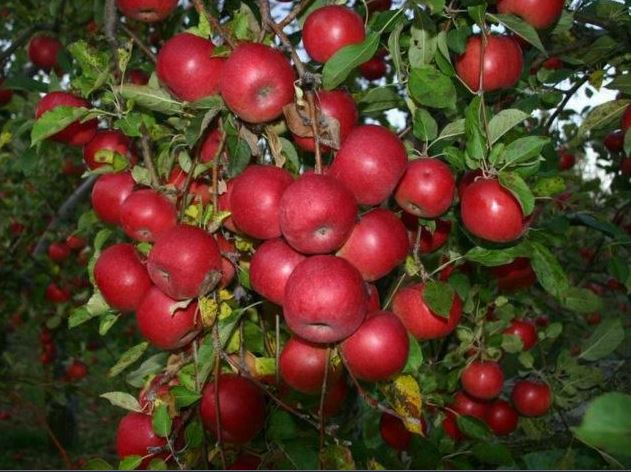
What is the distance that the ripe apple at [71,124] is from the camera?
4.46 feet

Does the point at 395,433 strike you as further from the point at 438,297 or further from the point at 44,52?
the point at 44,52

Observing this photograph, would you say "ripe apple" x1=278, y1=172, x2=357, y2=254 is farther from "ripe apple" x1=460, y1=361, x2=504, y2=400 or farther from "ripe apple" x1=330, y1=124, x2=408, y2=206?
"ripe apple" x1=460, y1=361, x2=504, y2=400

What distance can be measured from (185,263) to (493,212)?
20.9 inches

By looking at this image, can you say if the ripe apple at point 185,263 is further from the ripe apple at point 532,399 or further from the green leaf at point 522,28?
the ripe apple at point 532,399

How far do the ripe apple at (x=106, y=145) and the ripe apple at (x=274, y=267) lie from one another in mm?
485

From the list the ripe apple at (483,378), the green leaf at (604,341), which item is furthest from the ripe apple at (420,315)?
the green leaf at (604,341)

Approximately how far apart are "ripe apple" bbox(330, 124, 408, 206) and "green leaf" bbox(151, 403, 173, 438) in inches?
18.5

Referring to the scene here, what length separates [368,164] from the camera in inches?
38.7

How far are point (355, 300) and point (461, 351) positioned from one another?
3.44ft

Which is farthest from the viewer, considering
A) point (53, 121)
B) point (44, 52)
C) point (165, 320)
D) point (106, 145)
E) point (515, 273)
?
point (44, 52)

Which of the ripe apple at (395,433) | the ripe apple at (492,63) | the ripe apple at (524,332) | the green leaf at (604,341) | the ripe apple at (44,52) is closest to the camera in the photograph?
the ripe apple at (492,63)

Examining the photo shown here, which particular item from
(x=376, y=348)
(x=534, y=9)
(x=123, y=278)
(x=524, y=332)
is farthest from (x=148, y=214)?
(x=524, y=332)

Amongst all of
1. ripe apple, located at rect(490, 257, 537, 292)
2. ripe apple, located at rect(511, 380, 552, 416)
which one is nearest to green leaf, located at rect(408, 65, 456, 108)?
ripe apple, located at rect(490, 257, 537, 292)

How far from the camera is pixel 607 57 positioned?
1722mm
